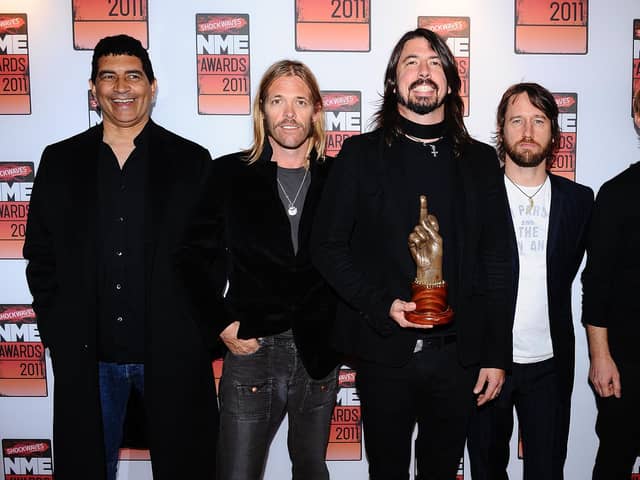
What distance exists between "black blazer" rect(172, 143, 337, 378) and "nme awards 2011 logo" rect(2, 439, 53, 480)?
1.56 metres

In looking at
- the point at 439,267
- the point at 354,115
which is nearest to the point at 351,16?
the point at 354,115

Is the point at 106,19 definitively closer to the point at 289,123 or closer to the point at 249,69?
the point at 249,69

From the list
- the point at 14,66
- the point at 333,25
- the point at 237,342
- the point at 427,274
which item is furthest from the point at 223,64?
the point at 427,274

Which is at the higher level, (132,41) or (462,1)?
(462,1)

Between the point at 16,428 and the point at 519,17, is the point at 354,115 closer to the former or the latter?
the point at 519,17

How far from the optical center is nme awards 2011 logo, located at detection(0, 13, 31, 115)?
9.23 feet

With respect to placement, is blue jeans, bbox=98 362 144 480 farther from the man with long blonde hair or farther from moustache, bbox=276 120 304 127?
moustache, bbox=276 120 304 127

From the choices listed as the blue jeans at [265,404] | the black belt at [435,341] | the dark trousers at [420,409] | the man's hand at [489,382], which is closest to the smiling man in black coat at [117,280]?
the blue jeans at [265,404]

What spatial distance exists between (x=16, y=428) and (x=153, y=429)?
1.18 metres

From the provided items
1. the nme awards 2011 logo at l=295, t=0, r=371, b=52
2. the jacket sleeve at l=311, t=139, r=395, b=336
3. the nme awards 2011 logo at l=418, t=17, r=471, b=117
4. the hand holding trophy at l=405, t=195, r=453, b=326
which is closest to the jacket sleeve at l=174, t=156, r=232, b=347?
the jacket sleeve at l=311, t=139, r=395, b=336

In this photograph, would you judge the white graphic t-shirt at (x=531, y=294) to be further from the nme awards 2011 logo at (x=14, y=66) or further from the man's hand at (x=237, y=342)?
the nme awards 2011 logo at (x=14, y=66)

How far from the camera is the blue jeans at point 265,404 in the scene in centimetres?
218

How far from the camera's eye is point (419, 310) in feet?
5.93

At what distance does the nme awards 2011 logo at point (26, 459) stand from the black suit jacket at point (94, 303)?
0.83 meters
